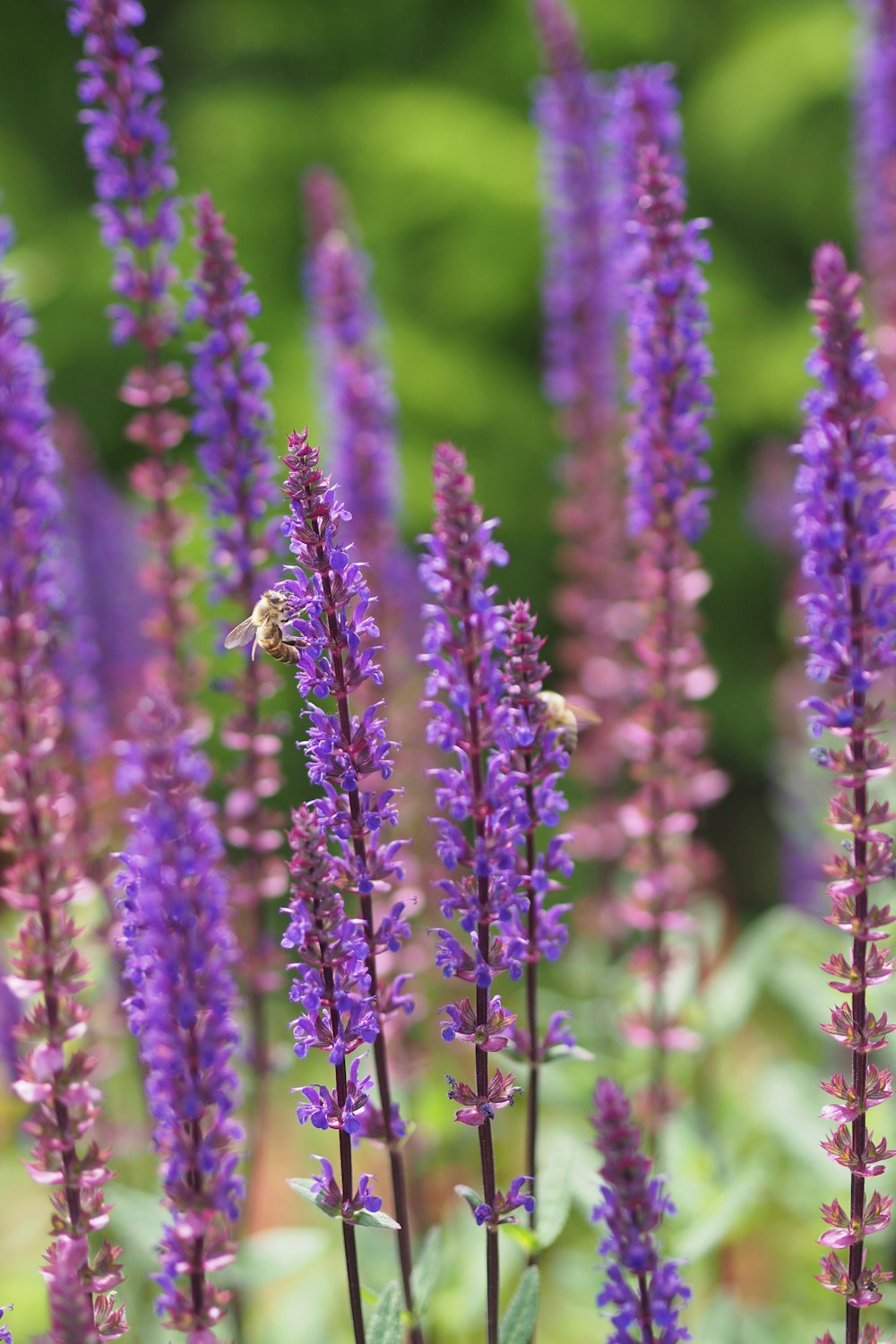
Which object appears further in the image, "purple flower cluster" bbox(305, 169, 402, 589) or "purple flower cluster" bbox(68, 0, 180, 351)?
"purple flower cluster" bbox(305, 169, 402, 589)

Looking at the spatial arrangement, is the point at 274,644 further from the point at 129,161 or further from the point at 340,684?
the point at 129,161

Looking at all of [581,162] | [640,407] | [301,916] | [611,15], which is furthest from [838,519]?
[611,15]

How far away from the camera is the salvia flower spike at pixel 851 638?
6.72 ft

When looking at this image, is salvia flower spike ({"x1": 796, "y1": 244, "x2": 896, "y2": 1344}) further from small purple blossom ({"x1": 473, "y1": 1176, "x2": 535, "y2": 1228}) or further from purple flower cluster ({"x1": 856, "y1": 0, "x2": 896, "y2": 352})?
purple flower cluster ({"x1": 856, "y1": 0, "x2": 896, "y2": 352})

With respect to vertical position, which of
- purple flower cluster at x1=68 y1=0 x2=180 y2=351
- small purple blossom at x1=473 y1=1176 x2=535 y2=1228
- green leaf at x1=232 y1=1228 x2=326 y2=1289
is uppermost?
purple flower cluster at x1=68 y1=0 x2=180 y2=351

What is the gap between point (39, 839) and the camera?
2418 millimetres

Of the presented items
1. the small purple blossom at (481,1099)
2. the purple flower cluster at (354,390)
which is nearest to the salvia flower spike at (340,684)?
the small purple blossom at (481,1099)

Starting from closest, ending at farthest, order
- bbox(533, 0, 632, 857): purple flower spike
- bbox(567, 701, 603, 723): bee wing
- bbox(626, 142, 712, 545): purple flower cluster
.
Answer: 1. bbox(567, 701, 603, 723): bee wing
2. bbox(626, 142, 712, 545): purple flower cluster
3. bbox(533, 0, 632, 857): purple flower spike

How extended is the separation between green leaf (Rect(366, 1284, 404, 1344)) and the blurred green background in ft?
15.9

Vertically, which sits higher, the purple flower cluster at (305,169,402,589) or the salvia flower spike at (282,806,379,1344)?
the purple flower cluster at (305,169,402,589)

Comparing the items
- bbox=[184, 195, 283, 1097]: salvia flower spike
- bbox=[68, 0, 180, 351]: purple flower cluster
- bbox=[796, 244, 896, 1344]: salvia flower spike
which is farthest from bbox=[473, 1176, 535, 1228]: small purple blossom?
bbox=[68, 0, 180, 351]: purple flower cluster

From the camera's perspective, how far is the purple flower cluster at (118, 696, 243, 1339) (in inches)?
67.5

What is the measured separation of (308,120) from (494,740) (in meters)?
7.48

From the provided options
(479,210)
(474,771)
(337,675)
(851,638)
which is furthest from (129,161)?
(479,210)
